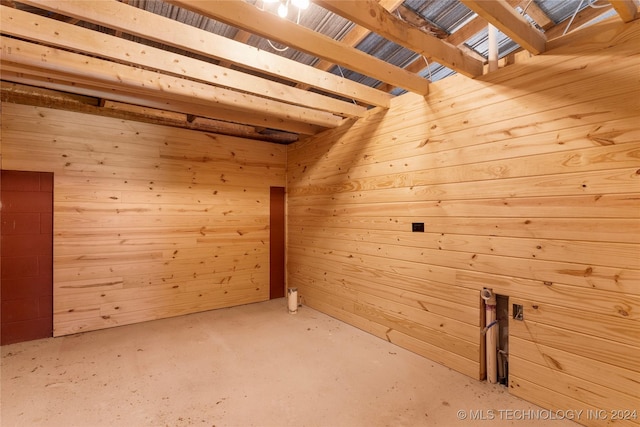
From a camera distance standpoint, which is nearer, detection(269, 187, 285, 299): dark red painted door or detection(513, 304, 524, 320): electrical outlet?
detection(513, 304, 524, 320): electrical outlet

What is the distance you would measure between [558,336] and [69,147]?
14.4 feet

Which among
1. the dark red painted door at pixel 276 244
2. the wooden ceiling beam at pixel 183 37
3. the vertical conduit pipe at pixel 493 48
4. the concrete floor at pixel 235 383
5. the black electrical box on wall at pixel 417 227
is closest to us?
the wooden ceiling beam at pixel 183 37

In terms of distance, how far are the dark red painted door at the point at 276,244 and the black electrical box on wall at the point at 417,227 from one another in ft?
7.35

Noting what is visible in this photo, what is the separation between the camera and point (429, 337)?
243 centimetres

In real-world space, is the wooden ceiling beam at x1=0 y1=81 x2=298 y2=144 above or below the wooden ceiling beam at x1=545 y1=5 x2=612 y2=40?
below

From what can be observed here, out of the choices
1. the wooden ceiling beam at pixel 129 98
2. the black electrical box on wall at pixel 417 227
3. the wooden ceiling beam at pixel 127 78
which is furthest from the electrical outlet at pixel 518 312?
the wooden ceiling beam at pixel 129 98

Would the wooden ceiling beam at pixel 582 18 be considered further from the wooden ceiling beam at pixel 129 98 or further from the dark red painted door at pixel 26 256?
the dark red painted door at pixel 26 256

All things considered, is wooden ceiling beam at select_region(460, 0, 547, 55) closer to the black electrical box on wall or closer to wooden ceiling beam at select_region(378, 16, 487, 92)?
wooden ceiling beam at select_region(378, 16, 487, 92)

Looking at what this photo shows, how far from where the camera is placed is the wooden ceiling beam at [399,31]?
146 centimetres

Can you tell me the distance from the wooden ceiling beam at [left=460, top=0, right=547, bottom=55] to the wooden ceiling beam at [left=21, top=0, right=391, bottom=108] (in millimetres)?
1186

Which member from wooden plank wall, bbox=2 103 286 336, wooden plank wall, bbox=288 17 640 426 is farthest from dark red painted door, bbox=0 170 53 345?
wooden plank wall, bbox=288 17 640 426

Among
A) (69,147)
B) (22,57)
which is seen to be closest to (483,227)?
(22,57)

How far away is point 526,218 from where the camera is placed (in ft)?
6.18

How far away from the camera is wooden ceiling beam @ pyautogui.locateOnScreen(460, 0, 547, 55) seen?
1.41m
